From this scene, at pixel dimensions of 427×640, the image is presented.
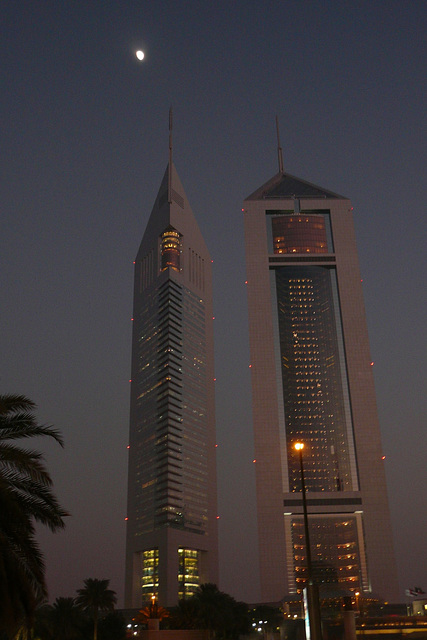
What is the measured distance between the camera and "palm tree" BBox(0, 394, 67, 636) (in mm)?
A: 21047

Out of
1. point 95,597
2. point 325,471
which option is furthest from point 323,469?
point 95,597

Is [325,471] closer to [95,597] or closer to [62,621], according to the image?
[95,597]

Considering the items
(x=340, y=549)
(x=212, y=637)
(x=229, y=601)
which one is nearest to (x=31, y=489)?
(x=212, y=637)

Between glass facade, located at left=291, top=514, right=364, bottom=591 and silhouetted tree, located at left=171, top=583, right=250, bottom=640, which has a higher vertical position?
glass facade, located at left=291, top=514, right=364, bottom=591

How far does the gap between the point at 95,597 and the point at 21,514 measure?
75040 mm

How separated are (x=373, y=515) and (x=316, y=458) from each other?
23.8 meters

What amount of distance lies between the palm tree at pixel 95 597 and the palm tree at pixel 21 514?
71.4 meters

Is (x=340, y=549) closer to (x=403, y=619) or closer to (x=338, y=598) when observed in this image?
(x=338, y=598)

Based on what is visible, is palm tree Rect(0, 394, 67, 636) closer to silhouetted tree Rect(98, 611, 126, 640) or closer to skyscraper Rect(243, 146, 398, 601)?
silhouetted tree Rect(98, 611, 126, 640)

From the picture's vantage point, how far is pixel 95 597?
88.7 meters

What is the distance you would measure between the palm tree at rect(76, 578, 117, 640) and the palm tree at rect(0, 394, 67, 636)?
71.4m

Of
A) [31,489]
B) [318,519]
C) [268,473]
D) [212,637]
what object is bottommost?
[212,637]

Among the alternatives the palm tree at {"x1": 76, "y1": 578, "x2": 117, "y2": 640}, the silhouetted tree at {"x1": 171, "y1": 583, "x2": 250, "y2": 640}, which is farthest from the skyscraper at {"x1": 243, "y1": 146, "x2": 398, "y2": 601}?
the palm tree at {"x1": 76, "y1": 578, "x2": 117, "y2": 640}

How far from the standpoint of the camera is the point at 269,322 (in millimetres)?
194000
